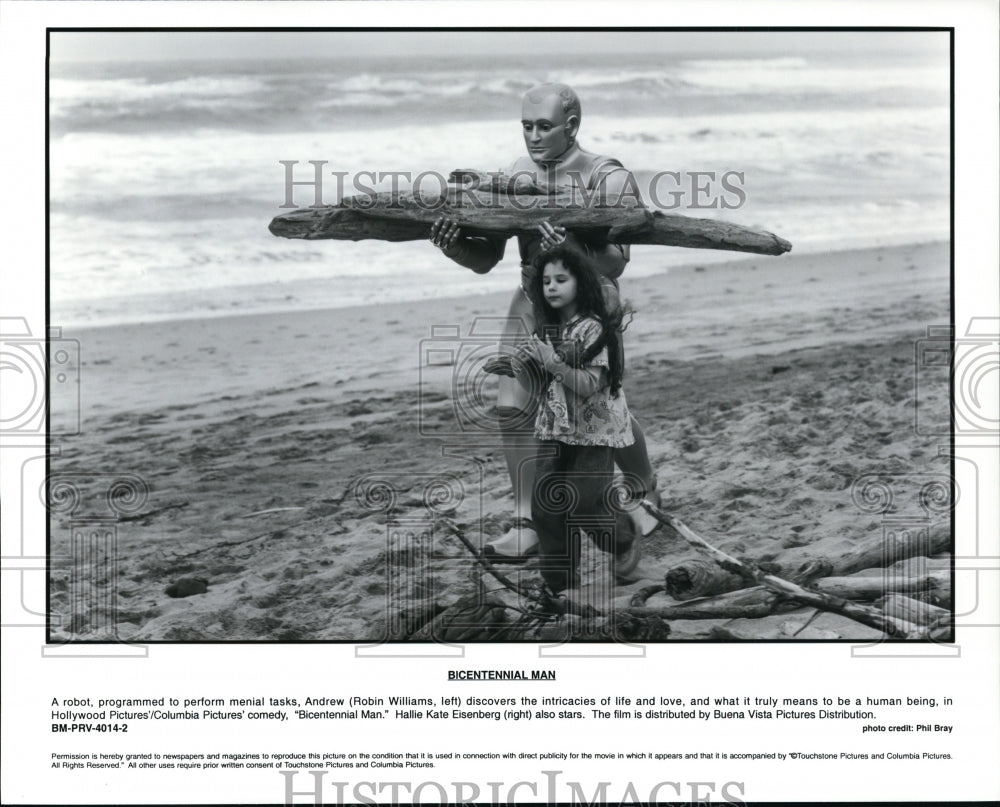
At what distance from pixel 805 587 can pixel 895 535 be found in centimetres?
38

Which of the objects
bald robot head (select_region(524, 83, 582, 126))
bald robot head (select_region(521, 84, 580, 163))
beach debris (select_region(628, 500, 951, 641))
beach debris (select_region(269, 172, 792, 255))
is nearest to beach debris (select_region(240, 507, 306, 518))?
beach debris (select_region(269, 172, 792, 255))

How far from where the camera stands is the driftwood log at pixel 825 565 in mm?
5402

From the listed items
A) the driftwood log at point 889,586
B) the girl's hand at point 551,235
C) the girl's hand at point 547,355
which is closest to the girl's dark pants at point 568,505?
the girl's hand at point 547,355

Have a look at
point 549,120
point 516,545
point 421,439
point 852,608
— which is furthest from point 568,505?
point 549,120

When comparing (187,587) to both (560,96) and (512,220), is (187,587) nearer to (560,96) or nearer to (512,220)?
(512,220)

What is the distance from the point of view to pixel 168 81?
5.62 m

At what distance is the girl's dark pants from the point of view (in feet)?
17.4

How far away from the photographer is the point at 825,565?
17.8ft

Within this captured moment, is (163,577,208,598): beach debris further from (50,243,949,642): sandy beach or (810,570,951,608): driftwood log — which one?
(810,570,951,608): driftwood log

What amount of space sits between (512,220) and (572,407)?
0.68 meters

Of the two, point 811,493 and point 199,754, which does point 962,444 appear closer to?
point 811,493

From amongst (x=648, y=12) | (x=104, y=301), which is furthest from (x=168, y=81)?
(x=648, y=12)

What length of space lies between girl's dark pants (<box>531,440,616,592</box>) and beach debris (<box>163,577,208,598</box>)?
3.91ft

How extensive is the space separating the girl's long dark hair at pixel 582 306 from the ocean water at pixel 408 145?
0.86 feet
